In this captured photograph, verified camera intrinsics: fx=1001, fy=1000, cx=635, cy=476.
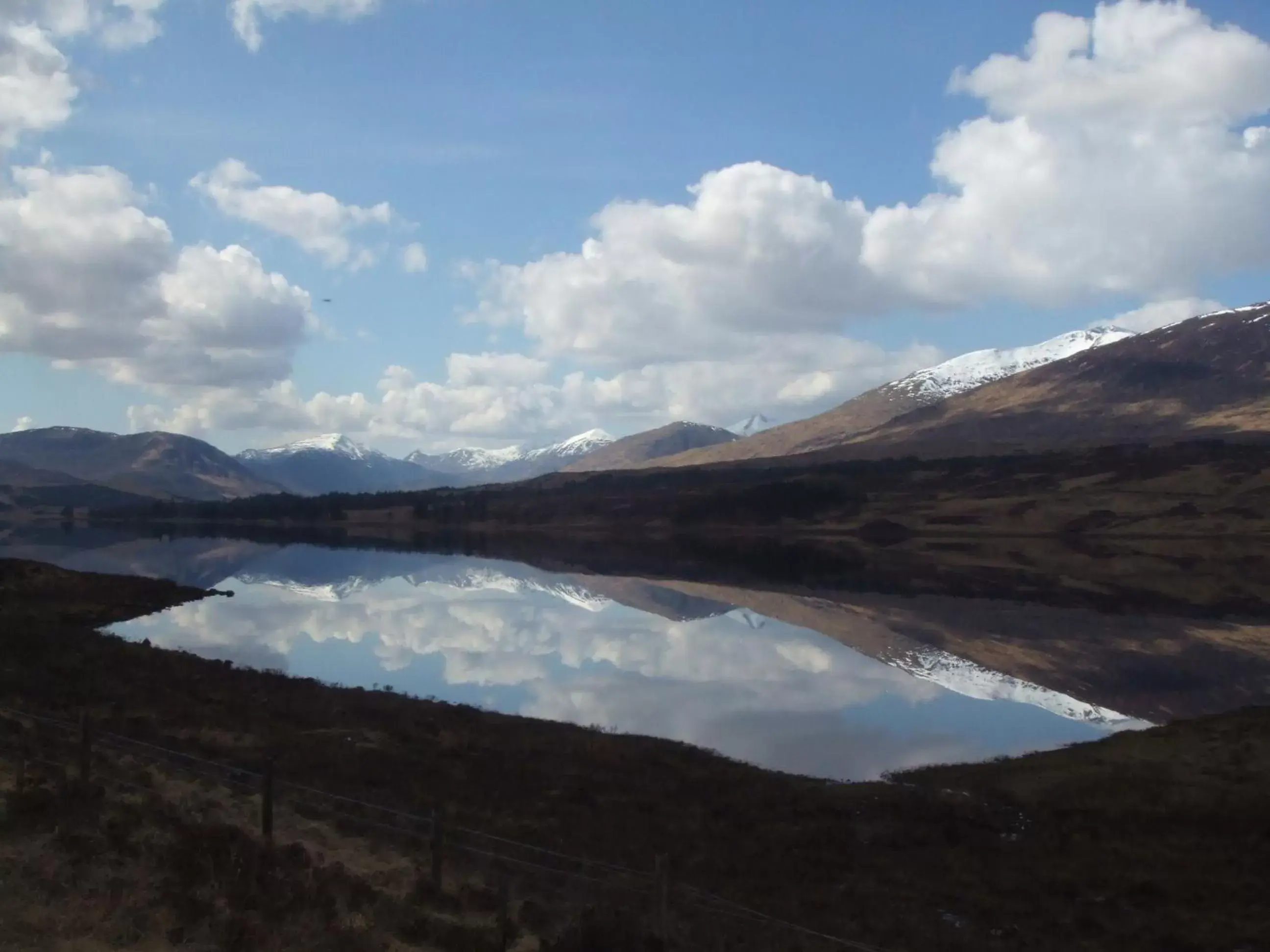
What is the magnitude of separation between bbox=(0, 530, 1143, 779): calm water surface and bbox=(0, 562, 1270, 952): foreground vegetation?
5.08 m

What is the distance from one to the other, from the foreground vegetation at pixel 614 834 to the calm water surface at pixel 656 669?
508 cm

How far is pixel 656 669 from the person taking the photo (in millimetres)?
55531

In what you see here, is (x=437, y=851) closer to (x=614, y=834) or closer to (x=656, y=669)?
(x=614, y=834)

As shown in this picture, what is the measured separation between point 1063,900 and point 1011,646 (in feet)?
149

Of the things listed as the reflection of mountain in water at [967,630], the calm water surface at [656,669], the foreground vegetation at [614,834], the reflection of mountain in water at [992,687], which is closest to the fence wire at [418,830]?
the foreground vegetation at [614,834]

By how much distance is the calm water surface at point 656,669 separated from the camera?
39.3 meters

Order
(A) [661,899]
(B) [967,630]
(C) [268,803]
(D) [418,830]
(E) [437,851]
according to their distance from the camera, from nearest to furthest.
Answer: (A) [661,899] → (E) [437,851] → (C) [268,803] → (D) [418,830] → (B) [967,630]

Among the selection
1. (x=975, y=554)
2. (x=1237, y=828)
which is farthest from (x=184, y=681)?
(x=975, y=554)

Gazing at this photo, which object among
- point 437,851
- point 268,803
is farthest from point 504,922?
point 268,803

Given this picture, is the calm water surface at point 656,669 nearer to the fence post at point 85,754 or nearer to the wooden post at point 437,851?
the wooden post at point 437,851

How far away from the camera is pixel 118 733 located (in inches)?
1110

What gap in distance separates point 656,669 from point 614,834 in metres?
32.4

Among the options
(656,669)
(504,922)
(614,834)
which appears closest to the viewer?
(504,922)

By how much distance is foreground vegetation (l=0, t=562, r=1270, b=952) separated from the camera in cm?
1515
